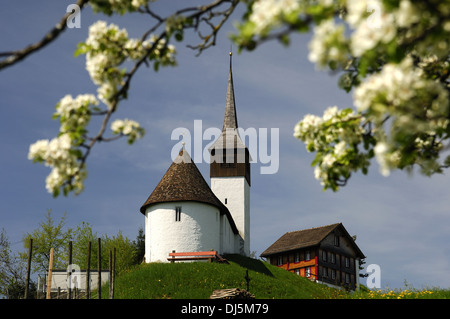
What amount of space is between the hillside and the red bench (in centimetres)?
228

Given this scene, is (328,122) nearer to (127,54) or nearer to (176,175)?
(127,54)

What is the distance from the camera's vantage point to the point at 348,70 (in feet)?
28.5

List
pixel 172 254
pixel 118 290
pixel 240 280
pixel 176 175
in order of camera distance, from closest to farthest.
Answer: pixel 118 290 < pixel 240 280 < pixel 172 254 < pixel 176 175

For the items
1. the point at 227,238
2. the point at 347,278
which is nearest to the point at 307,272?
the point at 347,278

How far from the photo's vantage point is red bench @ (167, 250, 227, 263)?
37.7 metres

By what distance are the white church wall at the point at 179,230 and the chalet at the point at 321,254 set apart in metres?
16.8

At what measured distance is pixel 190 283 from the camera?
3036 cm

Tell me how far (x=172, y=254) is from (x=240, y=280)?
8.26 metres

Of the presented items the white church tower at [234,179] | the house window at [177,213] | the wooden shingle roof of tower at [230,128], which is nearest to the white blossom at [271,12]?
the house window at [177,213]

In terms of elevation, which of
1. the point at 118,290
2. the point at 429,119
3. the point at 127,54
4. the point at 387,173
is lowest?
the point at 118,290
